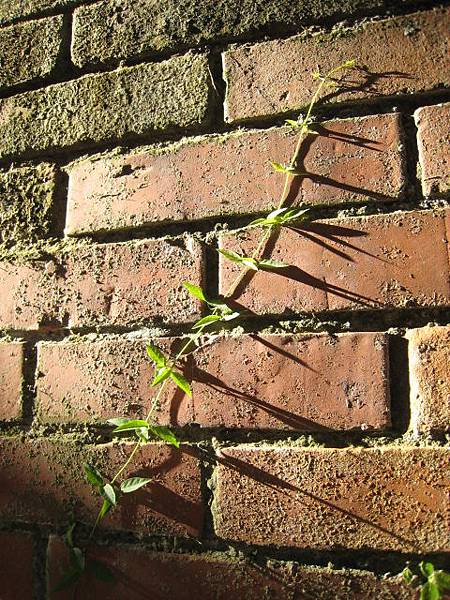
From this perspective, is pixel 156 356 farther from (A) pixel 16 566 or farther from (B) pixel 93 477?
(A) pixel 16 566

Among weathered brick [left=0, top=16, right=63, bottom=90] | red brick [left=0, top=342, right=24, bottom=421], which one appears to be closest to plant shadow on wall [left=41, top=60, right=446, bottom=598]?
red brick [left=0, top=342, right=24, bottom=421]

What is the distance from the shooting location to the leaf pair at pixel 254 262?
0.56 m

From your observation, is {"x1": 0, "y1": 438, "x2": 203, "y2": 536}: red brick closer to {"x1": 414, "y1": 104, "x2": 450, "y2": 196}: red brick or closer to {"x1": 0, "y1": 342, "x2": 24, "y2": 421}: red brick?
{"x1": 0, "y1": 342, "x2": 24, "y2": 421}: red brick

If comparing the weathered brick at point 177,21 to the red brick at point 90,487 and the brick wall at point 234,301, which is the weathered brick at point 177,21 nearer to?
the brick wall at point 234,301

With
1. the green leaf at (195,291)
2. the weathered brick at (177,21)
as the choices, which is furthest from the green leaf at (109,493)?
the weathered brick at (177,21)

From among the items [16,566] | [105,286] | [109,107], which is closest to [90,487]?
[16,566]

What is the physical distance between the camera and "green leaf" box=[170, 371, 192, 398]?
0.55 metres

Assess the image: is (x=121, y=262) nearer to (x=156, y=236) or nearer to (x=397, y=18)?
(x=156, y=236)

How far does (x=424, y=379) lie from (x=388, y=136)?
0.83ft

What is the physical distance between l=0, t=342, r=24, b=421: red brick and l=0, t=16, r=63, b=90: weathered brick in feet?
1.17

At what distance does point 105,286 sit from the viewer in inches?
24.1

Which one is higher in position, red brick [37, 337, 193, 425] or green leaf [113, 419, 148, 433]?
red brick [37, 337, 193, 425]

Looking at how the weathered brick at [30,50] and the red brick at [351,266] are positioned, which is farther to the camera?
the weathered brick at [30,50]

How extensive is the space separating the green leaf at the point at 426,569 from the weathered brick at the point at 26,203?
539 millimetres
